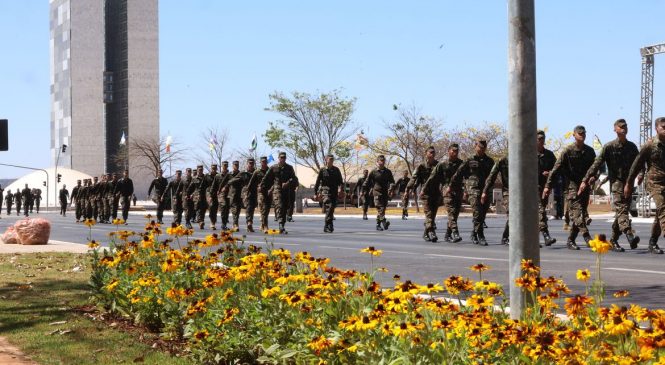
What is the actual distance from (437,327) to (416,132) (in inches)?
2982

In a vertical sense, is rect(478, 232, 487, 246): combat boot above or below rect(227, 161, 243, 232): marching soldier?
below

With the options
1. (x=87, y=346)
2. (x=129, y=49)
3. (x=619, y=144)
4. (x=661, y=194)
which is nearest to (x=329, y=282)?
(x=87, y=346)

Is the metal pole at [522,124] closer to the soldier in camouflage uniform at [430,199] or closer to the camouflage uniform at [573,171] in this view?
the camouflage uniform at [573,171]

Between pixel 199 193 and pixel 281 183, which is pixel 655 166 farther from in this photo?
pixel 199 193

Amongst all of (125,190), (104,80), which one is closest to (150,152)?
(104,80)

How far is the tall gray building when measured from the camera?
139 m

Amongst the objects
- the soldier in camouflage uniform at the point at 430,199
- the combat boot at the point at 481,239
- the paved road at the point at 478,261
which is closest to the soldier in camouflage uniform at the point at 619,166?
the paved road at the point at 478,261

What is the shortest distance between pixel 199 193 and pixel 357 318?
27.0 m

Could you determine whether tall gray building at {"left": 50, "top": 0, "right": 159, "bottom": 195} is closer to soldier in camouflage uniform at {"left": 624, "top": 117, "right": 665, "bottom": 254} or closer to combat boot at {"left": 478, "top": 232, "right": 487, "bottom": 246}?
combat boot at {"left": 478, "top": 232, "right": 487, "bottom": 246}

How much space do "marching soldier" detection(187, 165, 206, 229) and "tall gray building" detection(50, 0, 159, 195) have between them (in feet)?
343

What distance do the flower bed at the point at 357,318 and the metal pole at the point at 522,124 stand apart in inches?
10.1

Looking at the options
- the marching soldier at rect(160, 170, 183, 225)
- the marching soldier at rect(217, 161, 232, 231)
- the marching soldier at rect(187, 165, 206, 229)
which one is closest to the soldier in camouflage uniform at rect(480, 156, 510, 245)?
the marching soldier at rect(217, 161, 232, 231)

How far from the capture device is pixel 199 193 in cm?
3153

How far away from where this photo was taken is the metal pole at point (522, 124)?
5.89 meters
